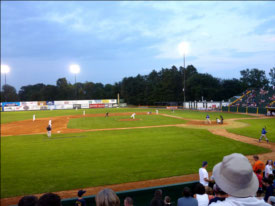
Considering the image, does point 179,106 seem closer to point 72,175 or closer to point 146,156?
point 146,156

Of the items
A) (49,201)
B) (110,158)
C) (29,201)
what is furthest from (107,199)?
(110,158)

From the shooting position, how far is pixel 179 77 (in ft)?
97.2

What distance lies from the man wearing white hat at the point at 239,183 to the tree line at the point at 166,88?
5685 mm

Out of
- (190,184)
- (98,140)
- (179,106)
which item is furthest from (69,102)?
(190,184)

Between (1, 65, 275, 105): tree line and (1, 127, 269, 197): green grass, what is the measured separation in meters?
5.21

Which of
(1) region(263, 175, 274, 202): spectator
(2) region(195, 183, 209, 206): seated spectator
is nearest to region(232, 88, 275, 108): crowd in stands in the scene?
(1) region(263, 175, 274, 202): spectator

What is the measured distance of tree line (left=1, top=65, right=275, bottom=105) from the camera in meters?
19.9

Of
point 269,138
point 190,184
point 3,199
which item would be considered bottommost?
point 3,199

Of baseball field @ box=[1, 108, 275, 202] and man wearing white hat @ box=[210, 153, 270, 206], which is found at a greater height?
man wearing white hat @ box=[210, 153, 270, 206]

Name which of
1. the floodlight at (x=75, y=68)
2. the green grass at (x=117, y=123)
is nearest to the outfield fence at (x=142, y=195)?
the green grass at (x=117, y=123)

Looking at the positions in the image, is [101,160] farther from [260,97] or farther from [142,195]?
[260,97]

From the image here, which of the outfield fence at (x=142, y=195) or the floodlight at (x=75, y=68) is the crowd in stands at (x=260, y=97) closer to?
the outfield fence at (x=142, y=195)

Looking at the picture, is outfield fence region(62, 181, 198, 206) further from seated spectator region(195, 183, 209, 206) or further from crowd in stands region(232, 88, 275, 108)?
crowd in stands region(232, 88, 275, 108)

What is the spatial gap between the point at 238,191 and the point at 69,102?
270 feet
